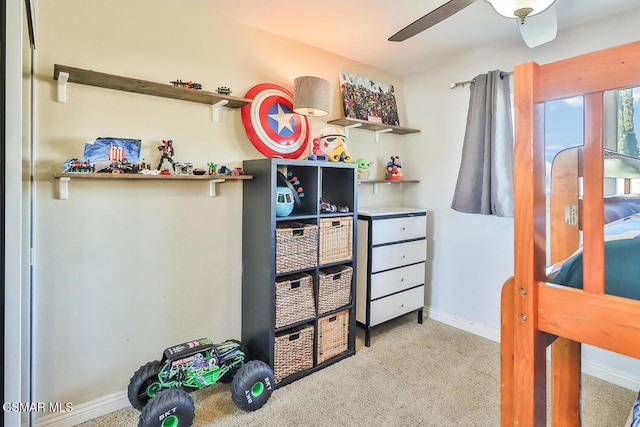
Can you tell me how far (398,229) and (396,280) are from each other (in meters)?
0.40

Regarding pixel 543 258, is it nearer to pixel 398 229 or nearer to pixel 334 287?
pixel 334 287

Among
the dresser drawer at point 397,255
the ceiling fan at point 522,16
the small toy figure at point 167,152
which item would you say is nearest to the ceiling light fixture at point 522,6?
the ceiling fan at point 522,16

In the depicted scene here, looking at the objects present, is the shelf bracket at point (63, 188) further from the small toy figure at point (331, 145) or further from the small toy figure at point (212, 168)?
the small toy figure at point (331, 145)

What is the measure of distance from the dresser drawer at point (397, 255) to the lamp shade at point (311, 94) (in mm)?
1087

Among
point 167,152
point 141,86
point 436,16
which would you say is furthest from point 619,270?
point 141,86

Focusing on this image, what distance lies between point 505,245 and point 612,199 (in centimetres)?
117

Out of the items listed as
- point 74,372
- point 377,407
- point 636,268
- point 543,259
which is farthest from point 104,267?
point 636,268

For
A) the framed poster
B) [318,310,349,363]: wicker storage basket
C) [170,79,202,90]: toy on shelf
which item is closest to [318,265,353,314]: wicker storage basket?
[318,310,349,363]: wicker storage basket

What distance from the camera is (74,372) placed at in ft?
5.73

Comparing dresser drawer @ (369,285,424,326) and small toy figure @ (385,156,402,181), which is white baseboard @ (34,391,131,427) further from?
small toy figure @ (385,156,402,181)

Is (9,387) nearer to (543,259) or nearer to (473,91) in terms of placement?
(543,259)

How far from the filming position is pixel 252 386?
71.1 inches

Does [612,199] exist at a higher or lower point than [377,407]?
higher

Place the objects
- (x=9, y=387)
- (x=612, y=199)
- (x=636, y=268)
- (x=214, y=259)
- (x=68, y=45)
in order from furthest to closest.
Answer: (x=214, y=259)
(x=68, y=45)
(x=612, y=199)
(x=9, y=387)
(x=636, y=268)
